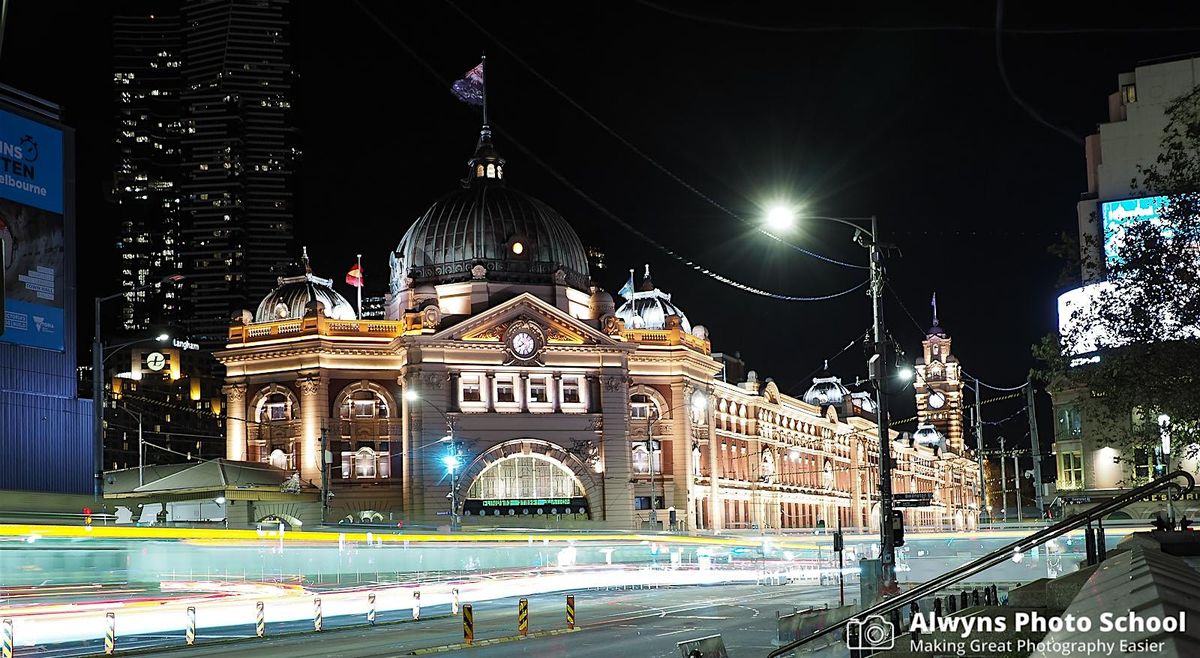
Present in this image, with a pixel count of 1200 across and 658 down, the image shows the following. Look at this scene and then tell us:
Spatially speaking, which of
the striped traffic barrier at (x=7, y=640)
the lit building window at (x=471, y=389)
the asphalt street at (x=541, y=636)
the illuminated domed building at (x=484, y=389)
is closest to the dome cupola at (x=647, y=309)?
the illuminated domed building at (x=484, y=389)

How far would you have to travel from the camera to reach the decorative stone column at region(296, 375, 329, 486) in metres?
104

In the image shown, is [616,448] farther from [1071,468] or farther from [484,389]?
[1071,468]

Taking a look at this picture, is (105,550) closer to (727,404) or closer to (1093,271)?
(1093,271)

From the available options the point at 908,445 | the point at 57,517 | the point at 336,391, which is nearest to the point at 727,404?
the point at 336,391

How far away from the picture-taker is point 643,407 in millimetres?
113750

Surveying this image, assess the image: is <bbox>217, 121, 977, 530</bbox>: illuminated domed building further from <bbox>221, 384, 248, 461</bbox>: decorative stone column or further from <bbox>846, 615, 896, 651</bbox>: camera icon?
<bbox>846, 615, 896, 651</bbox>: camera icon

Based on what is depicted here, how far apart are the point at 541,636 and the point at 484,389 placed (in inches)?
2712

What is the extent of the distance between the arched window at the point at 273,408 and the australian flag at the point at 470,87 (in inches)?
1026

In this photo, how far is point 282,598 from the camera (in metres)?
44.6

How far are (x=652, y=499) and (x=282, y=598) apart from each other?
220 ft

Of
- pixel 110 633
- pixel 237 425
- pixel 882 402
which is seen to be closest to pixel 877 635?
pixel 882 402

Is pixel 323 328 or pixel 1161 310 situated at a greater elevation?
pixel 323 328

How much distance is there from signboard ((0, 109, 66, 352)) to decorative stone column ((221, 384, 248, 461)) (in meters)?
54.0

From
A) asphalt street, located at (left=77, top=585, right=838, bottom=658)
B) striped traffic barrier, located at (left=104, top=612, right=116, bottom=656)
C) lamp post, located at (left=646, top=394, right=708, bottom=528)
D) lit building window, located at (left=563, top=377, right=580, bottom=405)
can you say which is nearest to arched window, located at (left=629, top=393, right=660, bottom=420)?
lamp post, located at (left=646, top=394, right=708, bottom=528)
